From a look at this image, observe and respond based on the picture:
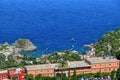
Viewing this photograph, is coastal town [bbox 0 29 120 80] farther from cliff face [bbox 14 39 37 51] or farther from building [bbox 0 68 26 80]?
cliff face [bbox 14 39 37 51]

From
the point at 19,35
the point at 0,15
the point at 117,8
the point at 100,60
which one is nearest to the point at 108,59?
the point at 100,60

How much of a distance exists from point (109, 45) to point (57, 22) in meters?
24.8

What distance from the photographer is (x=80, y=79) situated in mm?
27734

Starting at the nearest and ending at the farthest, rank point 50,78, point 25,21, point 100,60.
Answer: point 50,78, point 100,60, point 25,21

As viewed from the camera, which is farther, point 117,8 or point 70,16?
point 117,8

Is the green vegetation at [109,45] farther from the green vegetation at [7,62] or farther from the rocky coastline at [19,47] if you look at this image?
the rocky coastline at [19,47]

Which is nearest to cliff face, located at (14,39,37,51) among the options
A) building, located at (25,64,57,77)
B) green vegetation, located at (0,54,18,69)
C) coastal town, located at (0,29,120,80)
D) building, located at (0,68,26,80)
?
green vegetation, located at (0,54,18,69)

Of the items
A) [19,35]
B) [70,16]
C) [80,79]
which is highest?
[70,16]

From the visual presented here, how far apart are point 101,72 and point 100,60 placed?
3.64ft

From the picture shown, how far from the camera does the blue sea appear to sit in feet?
160

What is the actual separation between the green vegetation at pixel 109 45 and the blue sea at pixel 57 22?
481cm

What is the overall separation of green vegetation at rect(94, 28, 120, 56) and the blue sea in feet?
15.8

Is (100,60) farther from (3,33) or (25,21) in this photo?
(25,21)

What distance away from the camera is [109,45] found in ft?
123
